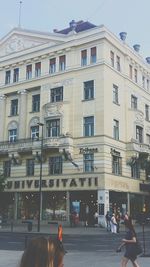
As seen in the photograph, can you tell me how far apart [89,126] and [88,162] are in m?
4.07

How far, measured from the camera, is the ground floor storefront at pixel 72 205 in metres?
38.2

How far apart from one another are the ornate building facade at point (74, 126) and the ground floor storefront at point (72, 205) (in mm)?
104

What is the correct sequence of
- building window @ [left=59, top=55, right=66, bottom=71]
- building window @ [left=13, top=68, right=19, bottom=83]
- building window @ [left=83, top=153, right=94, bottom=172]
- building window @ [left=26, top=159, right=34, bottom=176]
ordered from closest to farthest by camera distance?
building window @ [left=83, top=153, right=94, bottom=172]
building window @ [left=26, top=159, right=34, bottom=176]
building window @ [left=59, top=55, right=66, bottom=71]
building window @ [left=13, top=68, right=19, bottom=83]

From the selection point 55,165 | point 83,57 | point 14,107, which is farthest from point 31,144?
point 83,57

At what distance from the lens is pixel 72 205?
39906 millimetres

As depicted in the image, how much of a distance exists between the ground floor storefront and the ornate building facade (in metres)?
0.10

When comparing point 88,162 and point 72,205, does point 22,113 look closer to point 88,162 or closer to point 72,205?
point 88,162

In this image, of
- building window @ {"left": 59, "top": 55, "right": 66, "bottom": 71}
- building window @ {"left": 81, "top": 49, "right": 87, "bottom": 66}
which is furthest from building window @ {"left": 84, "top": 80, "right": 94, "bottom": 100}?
building window @ {"left": 59, "top": 55, "right": 66, "bottom": 71}

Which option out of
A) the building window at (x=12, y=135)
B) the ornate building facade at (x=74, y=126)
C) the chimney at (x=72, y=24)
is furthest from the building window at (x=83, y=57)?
the building window at (x=12, y=135)

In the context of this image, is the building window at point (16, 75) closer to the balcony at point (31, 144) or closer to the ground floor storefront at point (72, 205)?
the balcony at point (31, 144)

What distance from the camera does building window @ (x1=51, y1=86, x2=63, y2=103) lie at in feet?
145

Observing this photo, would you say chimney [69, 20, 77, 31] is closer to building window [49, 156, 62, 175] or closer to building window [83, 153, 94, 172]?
building window [49, 156, 62, 175]

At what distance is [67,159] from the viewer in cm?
4084

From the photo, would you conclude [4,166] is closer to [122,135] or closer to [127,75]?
[122,135]
